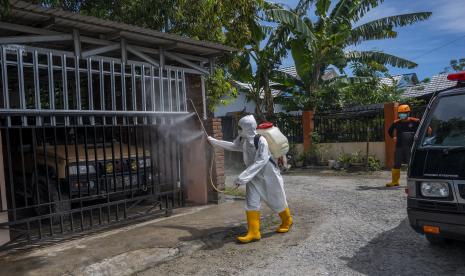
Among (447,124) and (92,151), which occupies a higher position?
(447,124)

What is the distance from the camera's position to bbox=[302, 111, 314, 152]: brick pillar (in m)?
14.0

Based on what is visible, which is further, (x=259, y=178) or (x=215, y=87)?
(x=215, y=87)

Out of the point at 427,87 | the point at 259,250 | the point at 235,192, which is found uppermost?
the point at 427,87

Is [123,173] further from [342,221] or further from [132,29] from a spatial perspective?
[342,221]

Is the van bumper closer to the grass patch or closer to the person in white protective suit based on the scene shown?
the person in white protective suit

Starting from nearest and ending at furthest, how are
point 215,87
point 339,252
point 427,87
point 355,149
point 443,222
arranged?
point 443,222, point 339,252, point 215,87, point 355,149, point 427,87

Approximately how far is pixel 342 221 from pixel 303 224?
0.62 metres

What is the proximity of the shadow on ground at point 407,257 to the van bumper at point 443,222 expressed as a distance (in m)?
0.44

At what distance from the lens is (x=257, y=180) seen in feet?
18.9

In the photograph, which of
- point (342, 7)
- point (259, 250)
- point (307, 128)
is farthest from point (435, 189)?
point (342, 7)

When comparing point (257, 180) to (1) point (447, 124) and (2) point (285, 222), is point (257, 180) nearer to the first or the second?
(2) point (285, 222)

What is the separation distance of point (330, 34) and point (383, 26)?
2039 mm

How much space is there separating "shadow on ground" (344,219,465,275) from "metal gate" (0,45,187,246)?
11.4 feet

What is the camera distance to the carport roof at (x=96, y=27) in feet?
16.2
